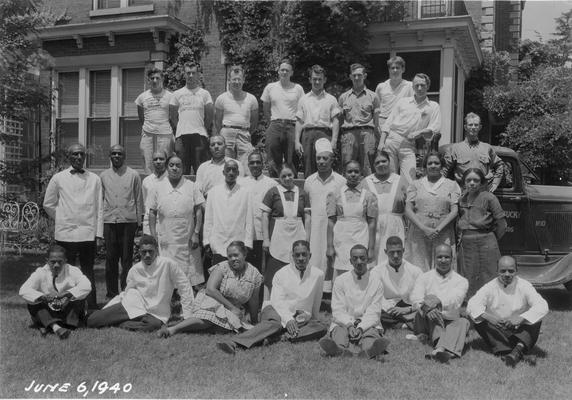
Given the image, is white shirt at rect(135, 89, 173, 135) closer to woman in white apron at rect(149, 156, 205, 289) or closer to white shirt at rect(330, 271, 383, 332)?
woman in white apron at rect(149, 156, 205, 289)

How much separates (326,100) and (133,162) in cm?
827

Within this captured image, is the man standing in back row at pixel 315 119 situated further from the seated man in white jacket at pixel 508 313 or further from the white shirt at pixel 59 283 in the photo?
the white shirt at pixel 59 283

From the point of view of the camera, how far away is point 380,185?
22.9 feet

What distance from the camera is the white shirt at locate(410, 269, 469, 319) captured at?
597 cm

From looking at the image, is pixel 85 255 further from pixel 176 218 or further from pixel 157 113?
pixel 157 113

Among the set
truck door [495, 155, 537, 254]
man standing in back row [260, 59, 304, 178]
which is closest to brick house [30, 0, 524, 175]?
truck door [495, 155, 537, 254]

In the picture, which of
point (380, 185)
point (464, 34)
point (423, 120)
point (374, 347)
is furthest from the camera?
point (464, 34)

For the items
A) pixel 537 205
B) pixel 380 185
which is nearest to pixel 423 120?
pixel 380 185

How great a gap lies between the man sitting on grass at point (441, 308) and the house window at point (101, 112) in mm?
10237

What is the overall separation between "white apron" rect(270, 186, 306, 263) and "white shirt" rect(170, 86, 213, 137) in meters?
2.27

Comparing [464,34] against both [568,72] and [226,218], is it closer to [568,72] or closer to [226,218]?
[568,72]

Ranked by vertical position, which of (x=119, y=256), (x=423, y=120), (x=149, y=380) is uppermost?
(x=423, y=120)

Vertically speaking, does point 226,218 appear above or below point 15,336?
above

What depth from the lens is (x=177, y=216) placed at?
284 inches
